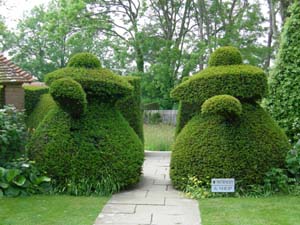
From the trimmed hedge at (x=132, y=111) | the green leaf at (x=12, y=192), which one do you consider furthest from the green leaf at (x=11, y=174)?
the trimmed hedge at (x=132, y=111)

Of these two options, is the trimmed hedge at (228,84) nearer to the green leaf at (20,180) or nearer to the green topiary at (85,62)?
the green topiary at (85,62)

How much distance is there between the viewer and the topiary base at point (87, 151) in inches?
220

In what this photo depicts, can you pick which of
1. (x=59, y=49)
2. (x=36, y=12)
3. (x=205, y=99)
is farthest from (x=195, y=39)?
(x=205, y=99)

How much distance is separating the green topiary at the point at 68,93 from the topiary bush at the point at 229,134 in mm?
1699

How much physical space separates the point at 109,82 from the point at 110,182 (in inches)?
59.3

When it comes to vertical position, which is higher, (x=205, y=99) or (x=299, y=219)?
(x=205, y=99)

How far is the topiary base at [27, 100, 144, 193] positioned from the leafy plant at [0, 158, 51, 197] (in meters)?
0.13

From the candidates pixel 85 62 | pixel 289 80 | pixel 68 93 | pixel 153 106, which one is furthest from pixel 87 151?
pixel 153 106

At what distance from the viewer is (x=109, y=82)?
5.97 meters

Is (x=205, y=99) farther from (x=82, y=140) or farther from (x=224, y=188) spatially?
(x=82, y=140)

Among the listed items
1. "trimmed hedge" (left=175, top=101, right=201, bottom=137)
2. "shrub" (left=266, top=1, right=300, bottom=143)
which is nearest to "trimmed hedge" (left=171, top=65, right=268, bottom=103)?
"trimmed hedge" (left=175, top=101, right=201, bottom=137)

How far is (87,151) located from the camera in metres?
5.63

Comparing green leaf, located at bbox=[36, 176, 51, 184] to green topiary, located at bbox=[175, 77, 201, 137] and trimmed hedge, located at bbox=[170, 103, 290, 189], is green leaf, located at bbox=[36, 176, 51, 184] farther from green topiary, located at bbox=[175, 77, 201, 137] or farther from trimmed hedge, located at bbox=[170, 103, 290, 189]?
green topiary, located at bbox=[175, 77, 201, 137]

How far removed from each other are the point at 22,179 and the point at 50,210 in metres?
1.01
